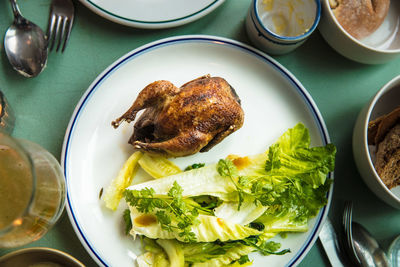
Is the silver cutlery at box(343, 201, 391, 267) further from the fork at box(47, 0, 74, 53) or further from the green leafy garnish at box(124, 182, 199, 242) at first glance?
the fork at box(47, 0, 74, 53)

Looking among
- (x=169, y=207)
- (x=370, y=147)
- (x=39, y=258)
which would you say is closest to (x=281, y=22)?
(x=370, y=147)

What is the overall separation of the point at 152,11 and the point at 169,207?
2.94 ft

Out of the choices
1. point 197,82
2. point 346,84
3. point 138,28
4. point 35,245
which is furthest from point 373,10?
point 35,245

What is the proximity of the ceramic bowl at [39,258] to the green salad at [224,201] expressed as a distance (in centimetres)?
27

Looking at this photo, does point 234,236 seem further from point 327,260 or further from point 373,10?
point 373,10

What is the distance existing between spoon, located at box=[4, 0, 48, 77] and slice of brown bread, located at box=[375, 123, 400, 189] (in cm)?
162

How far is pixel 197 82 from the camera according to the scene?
5.16 feet

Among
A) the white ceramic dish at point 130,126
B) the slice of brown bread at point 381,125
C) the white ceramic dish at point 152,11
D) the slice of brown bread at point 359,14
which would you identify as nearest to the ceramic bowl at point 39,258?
the white ceramic dish at point 130,126

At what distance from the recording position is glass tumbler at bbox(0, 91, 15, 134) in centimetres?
164

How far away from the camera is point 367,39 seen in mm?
1892

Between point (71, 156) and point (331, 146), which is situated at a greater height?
point (331, 146)

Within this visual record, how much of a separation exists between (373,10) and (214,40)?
76 cm

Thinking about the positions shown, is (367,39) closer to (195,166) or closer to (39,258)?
(195,166)

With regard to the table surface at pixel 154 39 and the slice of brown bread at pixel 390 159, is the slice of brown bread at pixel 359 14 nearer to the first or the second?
the table surface at pixel 154 39
